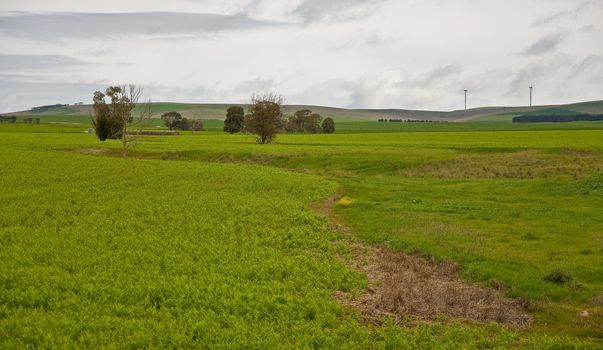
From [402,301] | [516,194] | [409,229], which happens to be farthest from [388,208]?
[402,301]

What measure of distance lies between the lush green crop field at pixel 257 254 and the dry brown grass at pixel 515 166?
6.87 meters

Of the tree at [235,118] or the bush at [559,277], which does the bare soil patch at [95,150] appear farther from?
the tree at [235,118]

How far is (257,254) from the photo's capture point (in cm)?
1967

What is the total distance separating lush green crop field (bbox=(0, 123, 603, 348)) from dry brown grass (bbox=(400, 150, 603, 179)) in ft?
22.5

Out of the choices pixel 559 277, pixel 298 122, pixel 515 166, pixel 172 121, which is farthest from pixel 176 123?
pixel 559 277

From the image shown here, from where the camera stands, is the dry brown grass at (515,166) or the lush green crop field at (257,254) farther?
the dry brown grass at (515,166)

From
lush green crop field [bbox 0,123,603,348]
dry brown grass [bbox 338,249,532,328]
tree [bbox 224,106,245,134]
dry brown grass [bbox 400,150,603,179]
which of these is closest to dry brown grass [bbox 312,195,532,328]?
dry brown grass [bbox 338,249,532,328]

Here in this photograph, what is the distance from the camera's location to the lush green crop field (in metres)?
12.9

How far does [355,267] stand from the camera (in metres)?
19.3

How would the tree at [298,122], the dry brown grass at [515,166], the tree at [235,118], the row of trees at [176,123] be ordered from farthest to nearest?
the row of trees at [176,123]
the tree at [298,122]
the tree at [235,118]
the dry brown grass at [515,166]

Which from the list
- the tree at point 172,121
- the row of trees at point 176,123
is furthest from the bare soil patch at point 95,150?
the tree at point 172,121

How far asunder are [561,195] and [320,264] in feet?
73.7

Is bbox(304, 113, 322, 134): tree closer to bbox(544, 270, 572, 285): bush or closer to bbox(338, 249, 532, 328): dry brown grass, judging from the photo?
bbox(338, 249, 532, 328): dry brown grass

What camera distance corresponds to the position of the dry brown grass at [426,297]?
47.7 ft
